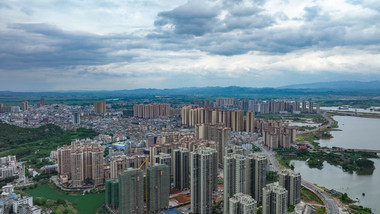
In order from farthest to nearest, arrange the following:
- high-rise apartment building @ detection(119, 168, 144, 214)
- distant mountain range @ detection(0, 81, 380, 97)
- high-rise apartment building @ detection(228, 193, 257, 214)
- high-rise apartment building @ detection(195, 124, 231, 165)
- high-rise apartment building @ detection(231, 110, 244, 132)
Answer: distant mountain range @ detection(0, 81, 380, 97) → high-rise apartment building @ detection(231, 110, 244, 132) → high-rise apartment building @ detection(195, 124, 231, 165) → high-rise apartment building @ detection(119, 168, 144, 214) → high-rise apartment building @ detection(228, 193, 257, 214)

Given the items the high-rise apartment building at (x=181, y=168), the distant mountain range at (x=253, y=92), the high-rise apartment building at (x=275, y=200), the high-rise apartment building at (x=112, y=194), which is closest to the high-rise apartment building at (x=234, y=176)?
the high-rise apartment building at (x=275, y=200)

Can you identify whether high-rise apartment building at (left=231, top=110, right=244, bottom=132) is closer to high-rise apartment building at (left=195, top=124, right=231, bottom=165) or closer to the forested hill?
high-rise apartment building at (left=195, top=124, right=231, bottom=165)

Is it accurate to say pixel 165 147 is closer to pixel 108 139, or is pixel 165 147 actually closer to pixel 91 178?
pixel 91 178

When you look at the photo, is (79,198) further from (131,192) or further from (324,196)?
(324,196)

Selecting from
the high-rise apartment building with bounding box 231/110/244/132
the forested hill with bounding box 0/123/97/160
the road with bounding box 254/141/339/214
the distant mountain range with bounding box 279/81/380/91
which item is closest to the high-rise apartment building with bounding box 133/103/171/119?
the forested hill with bounding box 0/123/97/160

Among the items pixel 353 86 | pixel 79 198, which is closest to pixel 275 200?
pixel 79 198

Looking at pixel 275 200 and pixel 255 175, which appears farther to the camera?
pixel 255 175
